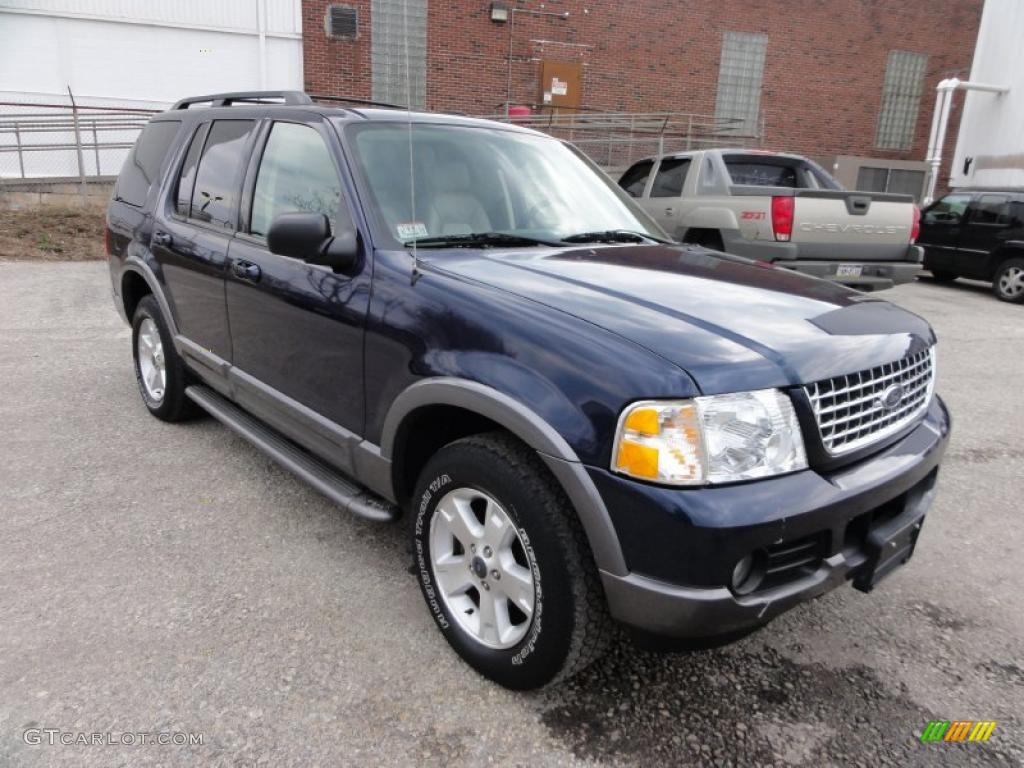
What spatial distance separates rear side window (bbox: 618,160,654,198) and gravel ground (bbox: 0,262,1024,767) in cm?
664

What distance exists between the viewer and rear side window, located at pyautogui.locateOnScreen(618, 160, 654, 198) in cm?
980

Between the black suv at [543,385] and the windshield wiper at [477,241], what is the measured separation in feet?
0.05

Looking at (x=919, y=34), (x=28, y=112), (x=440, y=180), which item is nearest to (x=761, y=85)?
(x=919, y=34)

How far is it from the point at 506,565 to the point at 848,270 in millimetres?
6712

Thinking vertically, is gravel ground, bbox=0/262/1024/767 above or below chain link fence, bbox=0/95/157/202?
below

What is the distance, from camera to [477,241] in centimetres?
296

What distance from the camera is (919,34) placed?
2214 centimetres

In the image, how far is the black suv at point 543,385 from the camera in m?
1.92

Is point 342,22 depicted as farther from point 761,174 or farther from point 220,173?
point 220,173

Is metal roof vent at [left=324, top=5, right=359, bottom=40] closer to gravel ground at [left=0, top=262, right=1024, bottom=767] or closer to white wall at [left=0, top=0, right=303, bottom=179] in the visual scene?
white wall at [left=0, top=0, right=303, bottom=179]

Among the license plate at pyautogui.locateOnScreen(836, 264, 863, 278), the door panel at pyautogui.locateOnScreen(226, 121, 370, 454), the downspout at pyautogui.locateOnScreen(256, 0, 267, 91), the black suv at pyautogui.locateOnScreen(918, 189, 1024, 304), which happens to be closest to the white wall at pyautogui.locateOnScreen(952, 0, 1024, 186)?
the black suv at pyautogui.locateOnScreen(918, 189, 1024, 304)

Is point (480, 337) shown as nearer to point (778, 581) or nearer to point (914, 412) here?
point (778, 581)

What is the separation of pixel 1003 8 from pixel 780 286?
877 inches

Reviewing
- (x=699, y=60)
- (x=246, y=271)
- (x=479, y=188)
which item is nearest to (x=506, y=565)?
(x=479, y=188)
